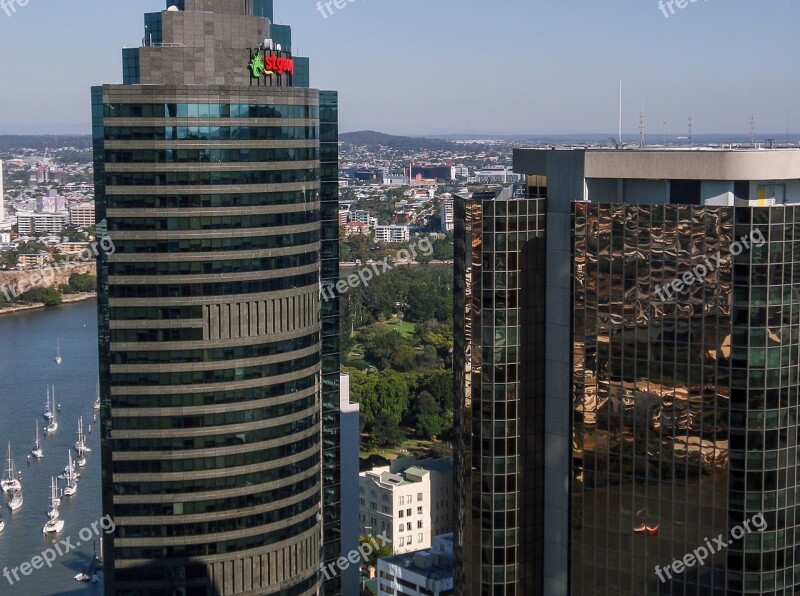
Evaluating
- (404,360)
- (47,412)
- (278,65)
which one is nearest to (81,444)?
(47,412)

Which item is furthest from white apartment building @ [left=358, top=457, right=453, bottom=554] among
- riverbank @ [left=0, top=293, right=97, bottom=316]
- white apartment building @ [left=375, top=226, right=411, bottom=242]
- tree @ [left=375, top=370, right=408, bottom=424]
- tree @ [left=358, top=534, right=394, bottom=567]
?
white apartment building @ [left=375, top=226, right=411, bottom=242]

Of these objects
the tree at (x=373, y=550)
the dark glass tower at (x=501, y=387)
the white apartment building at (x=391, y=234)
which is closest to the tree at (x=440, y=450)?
the tree at (x=373, y=550)

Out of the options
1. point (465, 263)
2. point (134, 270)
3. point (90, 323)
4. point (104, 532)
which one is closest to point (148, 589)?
point (104, 532)

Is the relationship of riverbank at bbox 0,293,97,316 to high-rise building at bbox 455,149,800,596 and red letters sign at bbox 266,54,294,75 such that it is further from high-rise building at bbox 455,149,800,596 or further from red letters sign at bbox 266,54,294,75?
high-rise building at bbox 455,149,800,596

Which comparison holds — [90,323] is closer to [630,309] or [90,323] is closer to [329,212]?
[329,212]

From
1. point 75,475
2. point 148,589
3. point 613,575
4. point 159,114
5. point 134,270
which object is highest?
point 159,114

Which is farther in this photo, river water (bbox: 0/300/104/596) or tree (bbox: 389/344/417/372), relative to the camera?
tree (bbox: 389/344/417/372)

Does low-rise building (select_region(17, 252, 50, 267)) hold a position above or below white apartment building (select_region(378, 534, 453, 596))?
above
